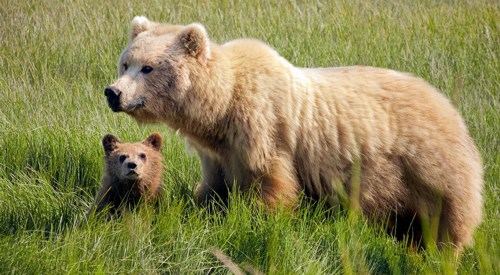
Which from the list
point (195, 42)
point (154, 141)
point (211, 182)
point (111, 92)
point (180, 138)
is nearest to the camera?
point (111, 92)

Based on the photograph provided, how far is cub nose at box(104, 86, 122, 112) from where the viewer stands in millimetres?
5289

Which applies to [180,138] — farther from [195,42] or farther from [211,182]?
[195,42]

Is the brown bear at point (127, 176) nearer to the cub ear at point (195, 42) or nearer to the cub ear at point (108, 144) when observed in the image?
the cub ear at point (108, 144)

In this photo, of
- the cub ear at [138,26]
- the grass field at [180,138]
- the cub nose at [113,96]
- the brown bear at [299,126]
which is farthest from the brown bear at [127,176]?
the cub ear at [138,26]

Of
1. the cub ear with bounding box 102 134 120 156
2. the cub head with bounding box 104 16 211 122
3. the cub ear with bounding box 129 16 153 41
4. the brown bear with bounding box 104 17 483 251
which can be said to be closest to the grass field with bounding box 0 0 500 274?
the brown bear with bounding box 104 17 483 251

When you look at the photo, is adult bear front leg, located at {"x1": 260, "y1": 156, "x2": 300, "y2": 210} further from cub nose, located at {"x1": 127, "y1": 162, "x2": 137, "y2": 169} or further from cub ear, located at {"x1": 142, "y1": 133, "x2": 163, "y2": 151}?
cub ear, located at {"x1": 142, "y1": 133, "x2": 163, "y2": 151}

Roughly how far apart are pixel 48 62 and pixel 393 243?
4878 millimetres

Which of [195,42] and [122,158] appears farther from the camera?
[122,158]

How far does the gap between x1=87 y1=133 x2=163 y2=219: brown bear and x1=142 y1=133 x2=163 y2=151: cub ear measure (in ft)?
0.18

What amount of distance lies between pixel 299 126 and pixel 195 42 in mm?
848

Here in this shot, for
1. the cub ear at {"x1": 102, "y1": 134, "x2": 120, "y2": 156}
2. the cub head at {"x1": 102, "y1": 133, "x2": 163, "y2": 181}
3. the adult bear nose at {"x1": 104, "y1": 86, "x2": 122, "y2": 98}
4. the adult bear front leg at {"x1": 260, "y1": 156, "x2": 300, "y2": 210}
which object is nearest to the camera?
the adult bear nose at {"x1": 104, "y1": 86, "x2": 122, "y2": 98}

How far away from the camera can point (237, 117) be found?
547cm

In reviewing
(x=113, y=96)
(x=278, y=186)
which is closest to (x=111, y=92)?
(x=113, y=96)

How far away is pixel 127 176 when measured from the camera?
221 inches
